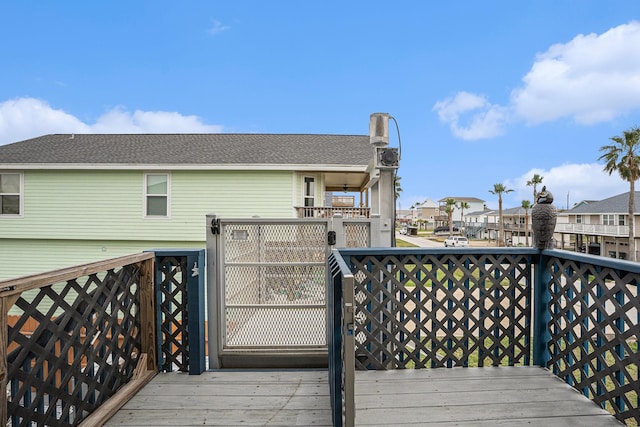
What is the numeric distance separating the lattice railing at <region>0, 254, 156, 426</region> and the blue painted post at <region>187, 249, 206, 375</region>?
302 mm

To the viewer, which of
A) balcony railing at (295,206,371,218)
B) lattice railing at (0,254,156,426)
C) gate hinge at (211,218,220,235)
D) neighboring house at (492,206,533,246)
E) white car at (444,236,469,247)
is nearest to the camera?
lattice railing at (0,254,156,426)

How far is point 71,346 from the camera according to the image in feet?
7.05

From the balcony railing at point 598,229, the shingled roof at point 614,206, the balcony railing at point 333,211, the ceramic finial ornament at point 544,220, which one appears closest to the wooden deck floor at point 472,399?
the ceramic finial ornament at point 544,220

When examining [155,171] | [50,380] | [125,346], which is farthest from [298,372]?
[155,171]

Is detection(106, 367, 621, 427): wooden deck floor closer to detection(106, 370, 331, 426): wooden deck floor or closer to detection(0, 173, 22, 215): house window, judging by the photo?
detection(106, 370, 331, 426): wooden deck floor

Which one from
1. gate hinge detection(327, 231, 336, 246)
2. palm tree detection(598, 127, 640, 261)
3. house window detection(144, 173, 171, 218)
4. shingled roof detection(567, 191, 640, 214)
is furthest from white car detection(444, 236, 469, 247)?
gate hinge detection(327, 231, 336, 246)

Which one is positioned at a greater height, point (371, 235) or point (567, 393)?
point (371, 235)

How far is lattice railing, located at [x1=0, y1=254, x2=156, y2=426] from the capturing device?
70.7 inches

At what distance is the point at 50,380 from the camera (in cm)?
198

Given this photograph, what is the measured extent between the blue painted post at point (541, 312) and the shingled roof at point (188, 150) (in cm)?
729

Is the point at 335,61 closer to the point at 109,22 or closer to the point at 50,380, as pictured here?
the point at 109,22

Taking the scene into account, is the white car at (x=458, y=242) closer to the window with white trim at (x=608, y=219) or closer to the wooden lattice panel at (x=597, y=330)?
the window with white trim at (x=608, y=219)

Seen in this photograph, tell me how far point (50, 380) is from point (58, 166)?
451 inches

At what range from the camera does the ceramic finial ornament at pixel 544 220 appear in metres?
3.17
